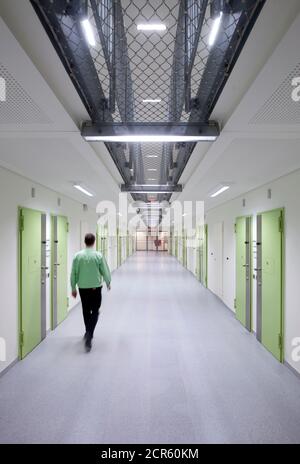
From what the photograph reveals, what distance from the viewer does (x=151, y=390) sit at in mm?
2562

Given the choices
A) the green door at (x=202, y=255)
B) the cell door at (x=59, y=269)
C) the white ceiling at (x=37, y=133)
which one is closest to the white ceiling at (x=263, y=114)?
the white ceiling at (x=37, y=133)

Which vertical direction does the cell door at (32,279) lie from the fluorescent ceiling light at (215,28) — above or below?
below

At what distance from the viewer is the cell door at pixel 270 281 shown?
325 centimetres

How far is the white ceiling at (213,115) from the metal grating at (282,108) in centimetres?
3

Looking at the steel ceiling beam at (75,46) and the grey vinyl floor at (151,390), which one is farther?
the grey vinyl floor at (151,390)

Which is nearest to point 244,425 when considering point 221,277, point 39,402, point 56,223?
point 39,402

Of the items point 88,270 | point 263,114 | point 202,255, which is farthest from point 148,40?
point 202,255

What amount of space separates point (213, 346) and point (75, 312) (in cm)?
296

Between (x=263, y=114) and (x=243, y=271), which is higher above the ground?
(x=263, y=114)

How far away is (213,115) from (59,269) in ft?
12.5

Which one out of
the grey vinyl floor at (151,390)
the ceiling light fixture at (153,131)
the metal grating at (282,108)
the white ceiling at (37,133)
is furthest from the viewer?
the grey vinyl floor at (151,390)

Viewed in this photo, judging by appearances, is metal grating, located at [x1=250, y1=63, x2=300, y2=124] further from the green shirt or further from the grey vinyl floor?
the green shirt

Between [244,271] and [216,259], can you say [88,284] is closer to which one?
[244,271]

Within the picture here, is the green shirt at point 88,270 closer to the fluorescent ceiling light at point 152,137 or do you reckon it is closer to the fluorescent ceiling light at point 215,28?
the fluorescent ceiling light at point 152,137
